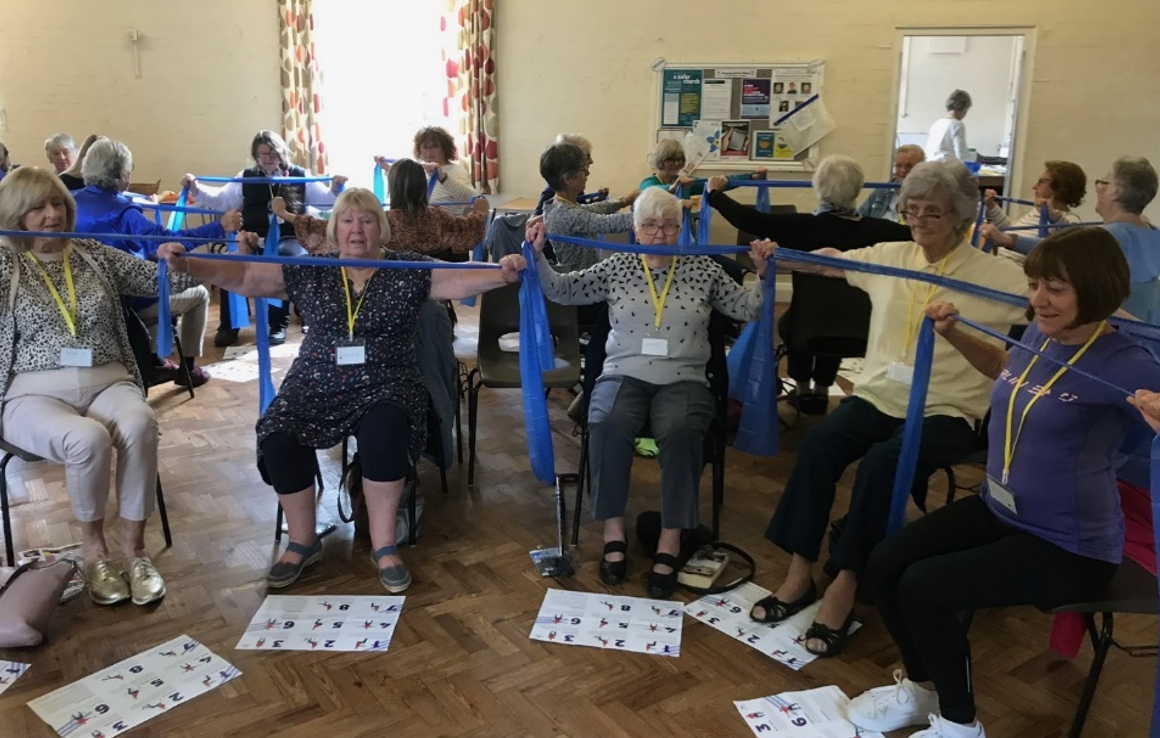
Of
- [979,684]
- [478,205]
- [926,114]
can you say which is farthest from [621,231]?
[926,114]

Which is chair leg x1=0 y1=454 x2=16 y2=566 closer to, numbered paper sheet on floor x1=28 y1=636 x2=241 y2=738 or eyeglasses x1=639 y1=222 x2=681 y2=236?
numbered paper sheet on floor x1=28 y1=636 x2=241 y2=738

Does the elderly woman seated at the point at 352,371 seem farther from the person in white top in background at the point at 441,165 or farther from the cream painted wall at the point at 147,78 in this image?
the cream painted wall at the point at 147,78

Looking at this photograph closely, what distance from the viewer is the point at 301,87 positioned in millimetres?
7816

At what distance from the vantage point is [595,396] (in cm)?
320

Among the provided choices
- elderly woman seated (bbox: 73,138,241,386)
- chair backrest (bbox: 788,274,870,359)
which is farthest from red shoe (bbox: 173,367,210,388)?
chair backrest (bbox: 788,274,870,359)

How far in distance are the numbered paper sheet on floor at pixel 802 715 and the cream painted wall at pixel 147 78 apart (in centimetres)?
702

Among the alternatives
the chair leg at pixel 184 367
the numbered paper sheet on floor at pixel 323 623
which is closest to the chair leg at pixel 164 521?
the numbered paper sheet on floor at pixel 323 623

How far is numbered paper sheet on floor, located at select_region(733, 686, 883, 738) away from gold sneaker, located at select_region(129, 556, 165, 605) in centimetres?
181

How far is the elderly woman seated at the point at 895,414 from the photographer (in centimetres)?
271

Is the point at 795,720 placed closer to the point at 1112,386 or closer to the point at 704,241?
the point at 1112,386

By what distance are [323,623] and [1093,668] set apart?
209 cm

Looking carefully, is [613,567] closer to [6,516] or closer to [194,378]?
[6,516]

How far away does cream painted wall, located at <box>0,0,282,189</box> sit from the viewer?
24.8 feet

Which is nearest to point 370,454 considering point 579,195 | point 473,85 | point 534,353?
point 534,353
